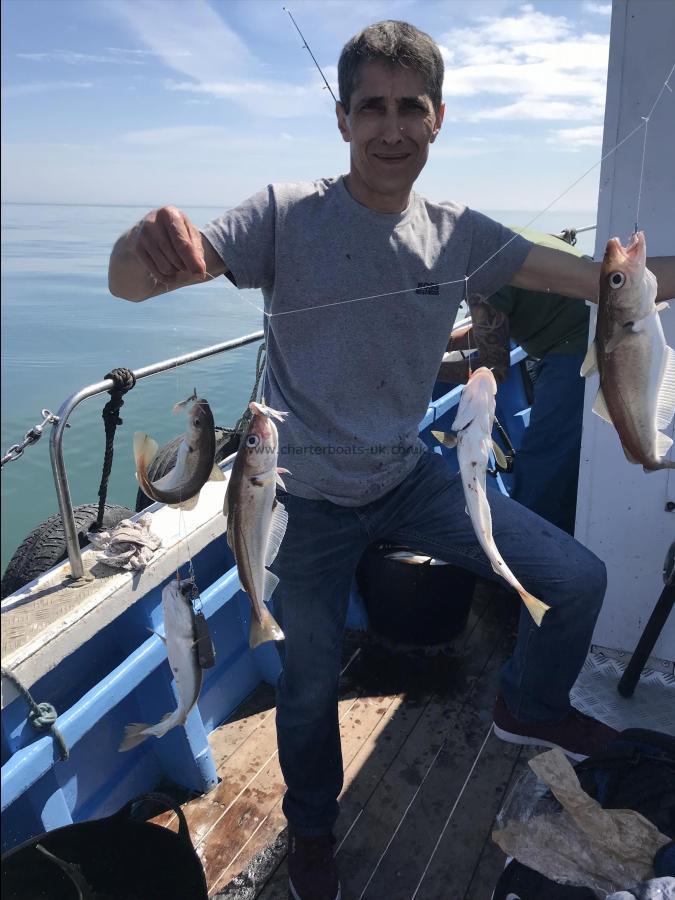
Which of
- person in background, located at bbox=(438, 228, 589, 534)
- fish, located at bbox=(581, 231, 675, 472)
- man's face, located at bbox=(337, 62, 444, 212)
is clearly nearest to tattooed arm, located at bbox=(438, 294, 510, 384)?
person in background, located at bbox=(438, 228, 589, 534)

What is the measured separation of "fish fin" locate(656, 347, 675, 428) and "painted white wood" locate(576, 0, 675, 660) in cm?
97

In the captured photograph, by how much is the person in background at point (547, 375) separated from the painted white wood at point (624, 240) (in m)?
0.60

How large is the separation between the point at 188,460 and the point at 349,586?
0.82 metres

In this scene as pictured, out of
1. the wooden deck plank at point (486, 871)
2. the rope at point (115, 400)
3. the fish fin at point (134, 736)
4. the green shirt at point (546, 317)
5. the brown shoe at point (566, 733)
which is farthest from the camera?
the green shirt at point (546, 317)

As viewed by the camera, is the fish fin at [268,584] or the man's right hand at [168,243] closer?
the man's right hand at [168,243]

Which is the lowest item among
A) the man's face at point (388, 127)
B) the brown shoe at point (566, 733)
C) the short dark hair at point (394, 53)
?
the brown shoe at point (566, 733)

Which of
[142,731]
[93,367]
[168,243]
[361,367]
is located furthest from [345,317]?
[93,367]

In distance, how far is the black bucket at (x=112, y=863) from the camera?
2.00 meters

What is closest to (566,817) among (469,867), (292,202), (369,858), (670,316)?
(469,867)

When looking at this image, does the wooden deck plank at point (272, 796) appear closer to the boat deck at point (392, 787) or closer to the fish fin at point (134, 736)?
the boat deck at point (392, 787)

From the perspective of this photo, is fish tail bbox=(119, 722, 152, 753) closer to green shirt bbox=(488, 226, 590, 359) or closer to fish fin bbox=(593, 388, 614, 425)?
fish fin bbox=(593, 388, 614, 425)

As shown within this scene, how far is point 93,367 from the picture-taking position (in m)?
9.74

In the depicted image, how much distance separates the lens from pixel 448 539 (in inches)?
96.7

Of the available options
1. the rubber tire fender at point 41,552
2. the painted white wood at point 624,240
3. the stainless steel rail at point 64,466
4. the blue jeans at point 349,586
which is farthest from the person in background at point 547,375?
the rubber tire fender at point 41,552
